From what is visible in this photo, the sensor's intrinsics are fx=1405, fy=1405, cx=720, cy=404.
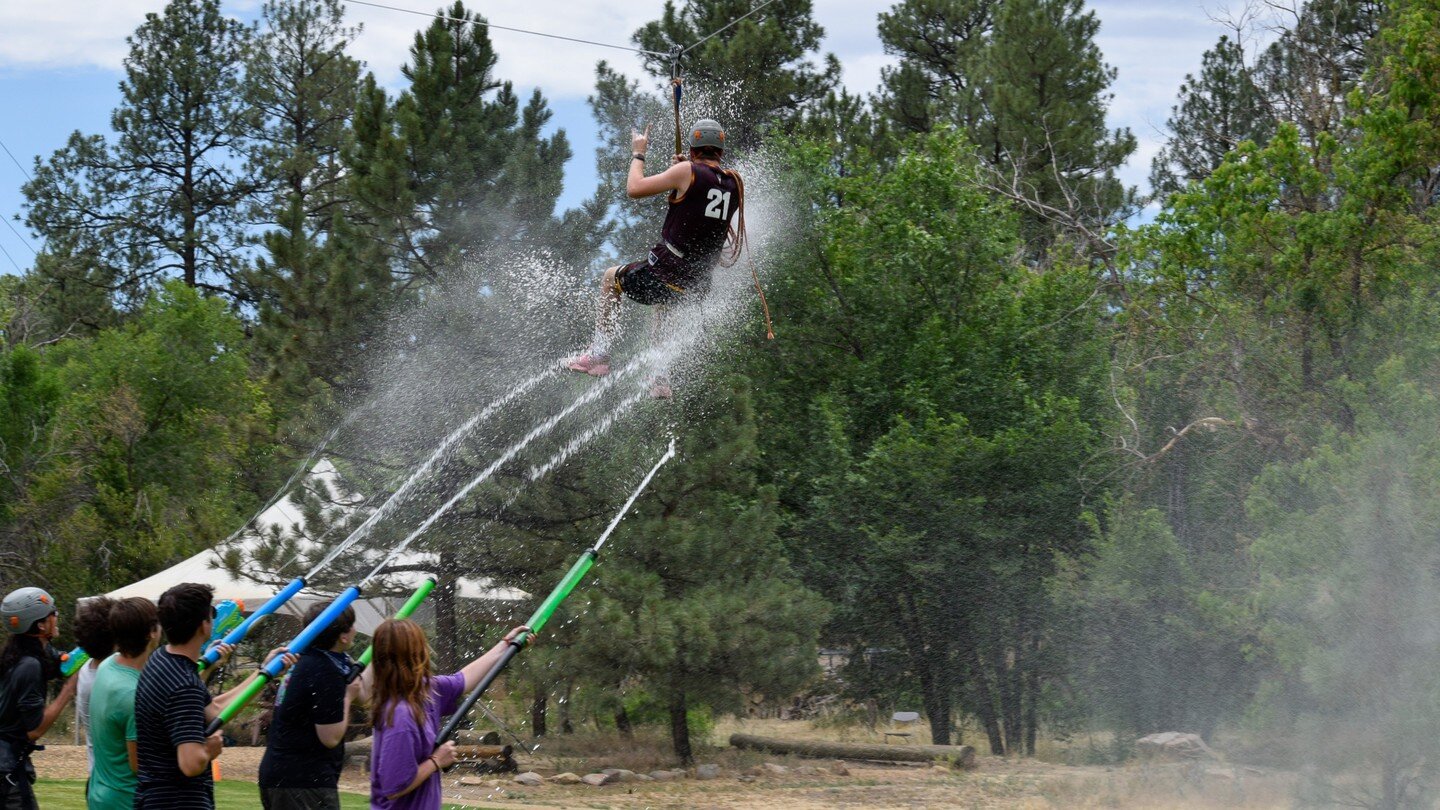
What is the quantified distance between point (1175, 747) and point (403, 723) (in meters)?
12.5

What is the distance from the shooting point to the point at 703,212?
868 cm

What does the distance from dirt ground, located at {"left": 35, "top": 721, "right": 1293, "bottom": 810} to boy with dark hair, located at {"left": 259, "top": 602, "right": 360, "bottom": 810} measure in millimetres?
9088

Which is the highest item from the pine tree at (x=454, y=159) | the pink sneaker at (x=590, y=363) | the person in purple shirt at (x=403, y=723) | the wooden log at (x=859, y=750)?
the pine tree at (x=454, y=159)

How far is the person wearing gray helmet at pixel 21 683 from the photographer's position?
5375 mm

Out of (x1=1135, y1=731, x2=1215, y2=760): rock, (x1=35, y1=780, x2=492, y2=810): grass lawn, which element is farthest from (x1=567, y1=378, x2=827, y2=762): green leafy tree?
(x1=1135, y1=731, x2=1215, y2=760): rock

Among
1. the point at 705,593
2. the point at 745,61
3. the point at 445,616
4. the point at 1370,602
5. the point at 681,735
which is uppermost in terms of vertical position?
the point at 745,61

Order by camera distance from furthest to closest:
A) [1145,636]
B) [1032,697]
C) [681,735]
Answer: [1032,697] < [1145,636] < [681,735]

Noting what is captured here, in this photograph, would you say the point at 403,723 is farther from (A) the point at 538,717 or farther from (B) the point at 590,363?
(A) the point at 538,717

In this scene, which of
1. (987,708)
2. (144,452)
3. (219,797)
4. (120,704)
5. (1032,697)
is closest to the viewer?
(120,704)

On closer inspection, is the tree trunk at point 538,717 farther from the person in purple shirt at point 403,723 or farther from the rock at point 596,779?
the person in purple shirt at point 403,723

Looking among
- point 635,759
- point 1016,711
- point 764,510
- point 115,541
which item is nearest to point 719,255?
point 764,510

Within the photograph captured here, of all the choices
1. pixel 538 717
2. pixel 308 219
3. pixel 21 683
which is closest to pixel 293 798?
pixel 21 683

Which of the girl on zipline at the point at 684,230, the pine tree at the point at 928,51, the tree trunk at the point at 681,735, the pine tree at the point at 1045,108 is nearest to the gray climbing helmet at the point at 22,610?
the girl on zipline at the point at 684,230

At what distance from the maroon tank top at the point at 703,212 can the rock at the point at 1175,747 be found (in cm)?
902
